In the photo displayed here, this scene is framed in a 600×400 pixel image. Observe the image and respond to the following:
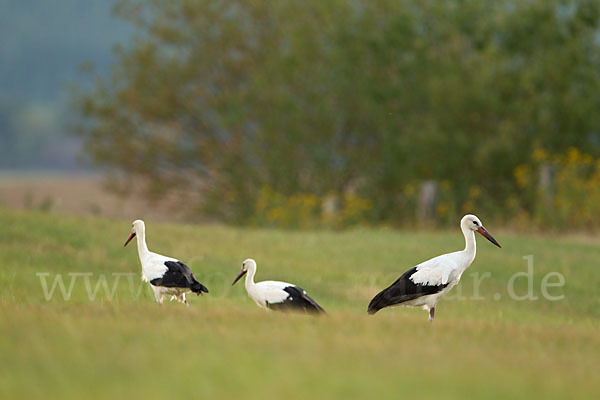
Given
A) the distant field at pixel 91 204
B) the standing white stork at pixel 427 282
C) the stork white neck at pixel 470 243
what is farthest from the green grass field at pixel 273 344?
the distant field at pixel 91 204

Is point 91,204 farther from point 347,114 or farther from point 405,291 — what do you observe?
point 405,291

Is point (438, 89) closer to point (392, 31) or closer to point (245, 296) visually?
point (392, 31)

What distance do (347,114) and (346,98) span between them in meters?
0.62

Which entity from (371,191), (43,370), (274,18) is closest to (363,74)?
(371,191)

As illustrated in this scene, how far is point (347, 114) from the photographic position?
34938 mm

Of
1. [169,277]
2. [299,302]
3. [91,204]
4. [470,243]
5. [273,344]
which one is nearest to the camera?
[273,344]

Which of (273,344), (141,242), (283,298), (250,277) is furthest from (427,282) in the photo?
(141,242)

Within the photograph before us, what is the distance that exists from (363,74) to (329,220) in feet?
23.6

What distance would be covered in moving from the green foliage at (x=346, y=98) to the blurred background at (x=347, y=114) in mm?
71

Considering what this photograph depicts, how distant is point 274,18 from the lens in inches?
1538

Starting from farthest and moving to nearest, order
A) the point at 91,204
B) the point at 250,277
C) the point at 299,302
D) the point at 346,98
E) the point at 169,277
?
the point at 346,98
the point at 91,204
the point at 250,277
the point at 169,277
the point at 299,302

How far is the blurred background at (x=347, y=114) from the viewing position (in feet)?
98.6

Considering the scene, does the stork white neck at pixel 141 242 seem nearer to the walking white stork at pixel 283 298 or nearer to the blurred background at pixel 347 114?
the walking white stork at pixel 283 298

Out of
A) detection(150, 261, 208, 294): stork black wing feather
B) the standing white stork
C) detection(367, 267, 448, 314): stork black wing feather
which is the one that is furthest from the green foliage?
detection(150, 261, 208, 294): stork black wing feather
